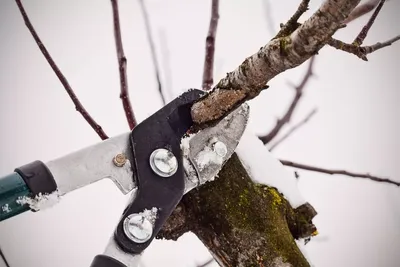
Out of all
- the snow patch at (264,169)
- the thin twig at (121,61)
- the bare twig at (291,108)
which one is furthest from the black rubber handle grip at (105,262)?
the bare twig at (291,108)

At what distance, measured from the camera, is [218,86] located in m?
0.73

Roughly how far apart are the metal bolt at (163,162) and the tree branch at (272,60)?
5.1 inches

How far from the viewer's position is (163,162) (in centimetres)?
90

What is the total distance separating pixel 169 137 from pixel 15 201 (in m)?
0.37

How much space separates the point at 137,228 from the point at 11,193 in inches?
10.7

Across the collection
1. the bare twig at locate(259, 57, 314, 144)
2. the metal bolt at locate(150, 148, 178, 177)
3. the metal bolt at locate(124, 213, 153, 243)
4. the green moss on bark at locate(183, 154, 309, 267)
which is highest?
the bare twig at locate(259, 57, 314, 144)

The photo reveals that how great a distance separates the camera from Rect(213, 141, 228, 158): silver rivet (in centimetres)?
89

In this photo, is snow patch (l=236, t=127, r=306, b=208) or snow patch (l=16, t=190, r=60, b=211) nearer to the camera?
snow patch (l=16, t=190, r=60, b=211)

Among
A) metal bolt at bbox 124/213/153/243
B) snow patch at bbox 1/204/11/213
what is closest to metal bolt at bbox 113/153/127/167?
metal bolt at bbox 124/213/153/243

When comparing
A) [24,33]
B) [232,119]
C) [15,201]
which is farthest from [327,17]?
[24,33]

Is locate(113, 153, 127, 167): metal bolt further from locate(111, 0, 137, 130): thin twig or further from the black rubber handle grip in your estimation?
locate(111, 0, 137, 130): thin twig

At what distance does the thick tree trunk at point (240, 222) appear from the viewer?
0.83 m

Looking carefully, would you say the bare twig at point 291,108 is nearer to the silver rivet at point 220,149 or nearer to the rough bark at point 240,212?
the rough bark at point 240,212

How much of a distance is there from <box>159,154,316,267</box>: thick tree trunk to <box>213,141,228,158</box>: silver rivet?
0.05 metres
